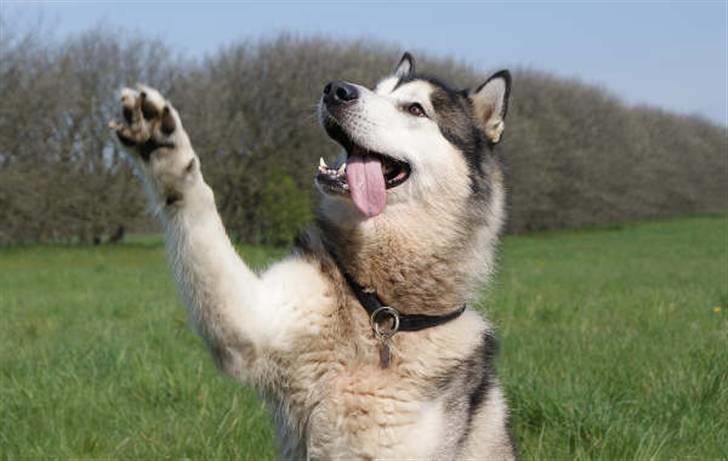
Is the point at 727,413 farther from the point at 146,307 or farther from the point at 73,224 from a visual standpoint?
the point at 73,224

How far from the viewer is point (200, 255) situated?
2568mm

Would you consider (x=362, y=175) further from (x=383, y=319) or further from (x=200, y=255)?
(x=200, y=255)

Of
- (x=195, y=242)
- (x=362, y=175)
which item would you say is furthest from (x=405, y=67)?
(x=195, y=242)

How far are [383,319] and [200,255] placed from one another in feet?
2.56

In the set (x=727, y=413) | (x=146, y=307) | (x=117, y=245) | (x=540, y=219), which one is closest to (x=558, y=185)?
(x=540, y=219)

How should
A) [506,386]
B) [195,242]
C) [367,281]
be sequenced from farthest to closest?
[506,386] < [367,281] < [195,242]

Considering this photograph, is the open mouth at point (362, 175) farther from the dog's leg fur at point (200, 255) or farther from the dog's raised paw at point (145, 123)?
the dog's raised paw at point (145, 123)

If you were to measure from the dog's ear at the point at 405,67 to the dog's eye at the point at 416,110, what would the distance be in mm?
373

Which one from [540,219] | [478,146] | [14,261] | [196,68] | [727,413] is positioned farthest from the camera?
[540,219]

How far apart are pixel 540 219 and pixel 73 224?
30.2 meters

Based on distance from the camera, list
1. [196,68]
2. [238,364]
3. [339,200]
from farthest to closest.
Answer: [196,68], [339,200], [238,364]

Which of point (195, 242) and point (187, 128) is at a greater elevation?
point (195, 242)

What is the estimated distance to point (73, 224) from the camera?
121ft

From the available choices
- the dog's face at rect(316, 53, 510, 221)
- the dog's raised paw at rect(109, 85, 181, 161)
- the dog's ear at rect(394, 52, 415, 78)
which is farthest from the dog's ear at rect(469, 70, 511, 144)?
the dog's raised paw at rect(109, 85, 181, 161)
